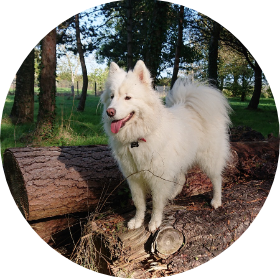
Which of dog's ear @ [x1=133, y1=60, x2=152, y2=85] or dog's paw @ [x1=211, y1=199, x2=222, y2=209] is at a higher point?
dog's ear @ [x1=133, y1=60, x2=152, y2=85]

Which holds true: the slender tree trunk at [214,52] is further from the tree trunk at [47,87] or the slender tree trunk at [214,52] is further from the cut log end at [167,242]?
the cut log end at [167,242]

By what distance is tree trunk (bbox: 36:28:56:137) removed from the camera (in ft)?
20.2

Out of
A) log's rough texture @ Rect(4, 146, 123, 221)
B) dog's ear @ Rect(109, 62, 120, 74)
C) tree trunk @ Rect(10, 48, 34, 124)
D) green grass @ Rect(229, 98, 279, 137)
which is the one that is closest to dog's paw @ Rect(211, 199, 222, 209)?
→ log's rough texture @ Rect(4, 146, 123, 221)

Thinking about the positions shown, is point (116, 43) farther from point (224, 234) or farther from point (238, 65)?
point (224, 234)

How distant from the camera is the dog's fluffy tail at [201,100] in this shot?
371 centimetres

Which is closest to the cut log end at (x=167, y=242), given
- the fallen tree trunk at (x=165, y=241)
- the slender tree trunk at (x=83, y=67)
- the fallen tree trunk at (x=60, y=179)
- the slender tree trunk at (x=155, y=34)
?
the fallen tree trunk at (x=165, y=241)

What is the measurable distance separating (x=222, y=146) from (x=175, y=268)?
208 cm

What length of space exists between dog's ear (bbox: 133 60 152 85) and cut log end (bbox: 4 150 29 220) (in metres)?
2.16

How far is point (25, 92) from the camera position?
877 centimetres

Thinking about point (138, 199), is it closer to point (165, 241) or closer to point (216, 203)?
point (165, 241)

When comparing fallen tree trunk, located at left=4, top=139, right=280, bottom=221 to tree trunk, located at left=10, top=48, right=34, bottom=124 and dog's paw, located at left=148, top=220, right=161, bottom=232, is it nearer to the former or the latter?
dog's paw, located at left=148, top=220, right=161, bottom=232

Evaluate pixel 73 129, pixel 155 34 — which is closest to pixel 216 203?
pixel 73 129

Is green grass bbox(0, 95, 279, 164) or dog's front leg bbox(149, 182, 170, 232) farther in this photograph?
green grass bbox(0, 95, 279, 164)

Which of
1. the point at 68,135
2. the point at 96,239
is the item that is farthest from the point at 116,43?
the point at 96,239
